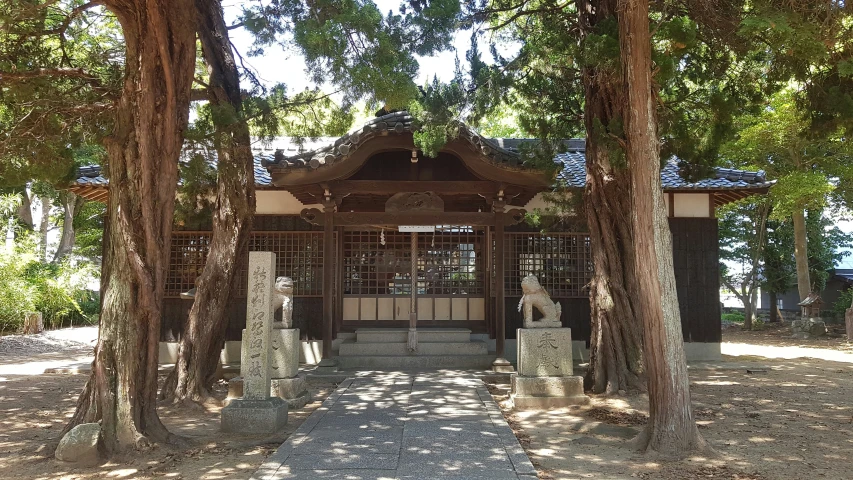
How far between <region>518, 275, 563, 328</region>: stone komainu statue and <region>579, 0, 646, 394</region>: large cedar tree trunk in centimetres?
83

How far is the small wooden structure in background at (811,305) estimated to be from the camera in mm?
19094

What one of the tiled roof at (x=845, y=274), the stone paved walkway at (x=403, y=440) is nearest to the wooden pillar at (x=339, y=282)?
the stone paved walkway at (x=403, y=440)

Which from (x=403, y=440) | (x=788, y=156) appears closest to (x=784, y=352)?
(x=788, y=156)

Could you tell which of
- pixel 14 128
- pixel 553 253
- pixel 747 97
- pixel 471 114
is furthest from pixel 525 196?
pixel 14 128

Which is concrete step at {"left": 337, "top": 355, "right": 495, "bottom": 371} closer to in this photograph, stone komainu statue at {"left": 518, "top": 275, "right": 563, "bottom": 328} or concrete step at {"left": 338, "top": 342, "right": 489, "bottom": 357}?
concrete step at {"left": 338, "top": 342, "right": 489, "bottom": 357}

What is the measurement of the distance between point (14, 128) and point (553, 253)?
933 cm

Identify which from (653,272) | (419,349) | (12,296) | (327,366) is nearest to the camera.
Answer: (653,272)

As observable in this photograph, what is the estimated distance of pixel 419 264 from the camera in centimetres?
1243

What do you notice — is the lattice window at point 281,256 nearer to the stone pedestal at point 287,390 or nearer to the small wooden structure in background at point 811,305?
the stone pedestal at point 287,390

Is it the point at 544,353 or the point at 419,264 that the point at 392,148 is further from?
the point at 544,353

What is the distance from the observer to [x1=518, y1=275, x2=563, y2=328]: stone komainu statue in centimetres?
817

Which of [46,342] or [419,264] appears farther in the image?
[46,342]

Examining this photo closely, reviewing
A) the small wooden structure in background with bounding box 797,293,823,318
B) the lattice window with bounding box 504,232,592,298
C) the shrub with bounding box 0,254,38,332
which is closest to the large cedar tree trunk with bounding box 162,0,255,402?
the lattice window with bounding box 504,232,592,298

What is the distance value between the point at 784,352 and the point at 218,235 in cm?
1418
